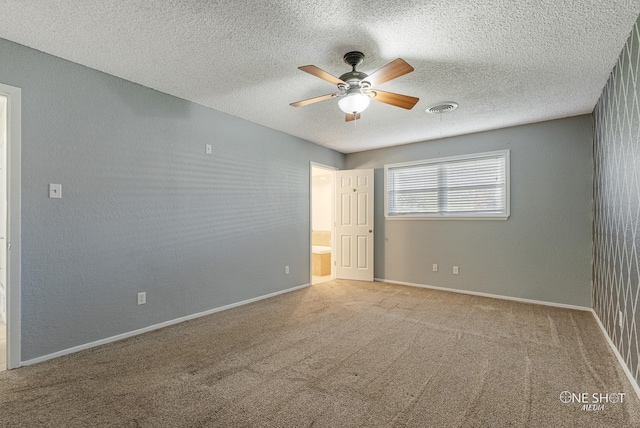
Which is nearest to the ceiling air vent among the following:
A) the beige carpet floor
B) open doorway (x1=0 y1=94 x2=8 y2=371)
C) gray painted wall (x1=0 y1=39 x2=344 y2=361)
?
gray painted wall (x1=0 y1=39 x2=344 y2=361)

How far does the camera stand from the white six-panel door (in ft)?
17.9

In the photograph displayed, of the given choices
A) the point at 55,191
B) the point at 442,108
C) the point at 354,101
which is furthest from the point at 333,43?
the point at 55,191

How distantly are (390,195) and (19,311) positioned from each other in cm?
480

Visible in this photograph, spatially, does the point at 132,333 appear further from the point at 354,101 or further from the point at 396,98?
the point at 396,98

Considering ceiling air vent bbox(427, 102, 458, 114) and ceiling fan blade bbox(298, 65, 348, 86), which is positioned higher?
ceiling air vent bbox(427, 102, 458, 114)

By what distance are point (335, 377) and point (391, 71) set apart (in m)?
2.19

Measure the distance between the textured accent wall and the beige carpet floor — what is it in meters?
0.31

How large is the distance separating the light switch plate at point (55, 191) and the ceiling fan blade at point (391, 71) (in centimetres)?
262

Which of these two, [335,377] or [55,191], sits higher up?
[55,191]

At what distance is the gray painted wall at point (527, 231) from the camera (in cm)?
378

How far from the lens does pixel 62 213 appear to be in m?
2.53

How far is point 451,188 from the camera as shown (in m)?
4.79

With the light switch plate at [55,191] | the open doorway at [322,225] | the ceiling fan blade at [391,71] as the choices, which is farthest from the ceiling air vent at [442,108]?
the light switch plate at [55,191]

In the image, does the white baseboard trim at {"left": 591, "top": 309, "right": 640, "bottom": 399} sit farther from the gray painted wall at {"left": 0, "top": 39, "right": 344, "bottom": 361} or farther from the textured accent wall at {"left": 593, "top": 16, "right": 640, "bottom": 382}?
the gray painted wall at {"left": 0, "top": 39, "right": 344, "bottom": 361}
